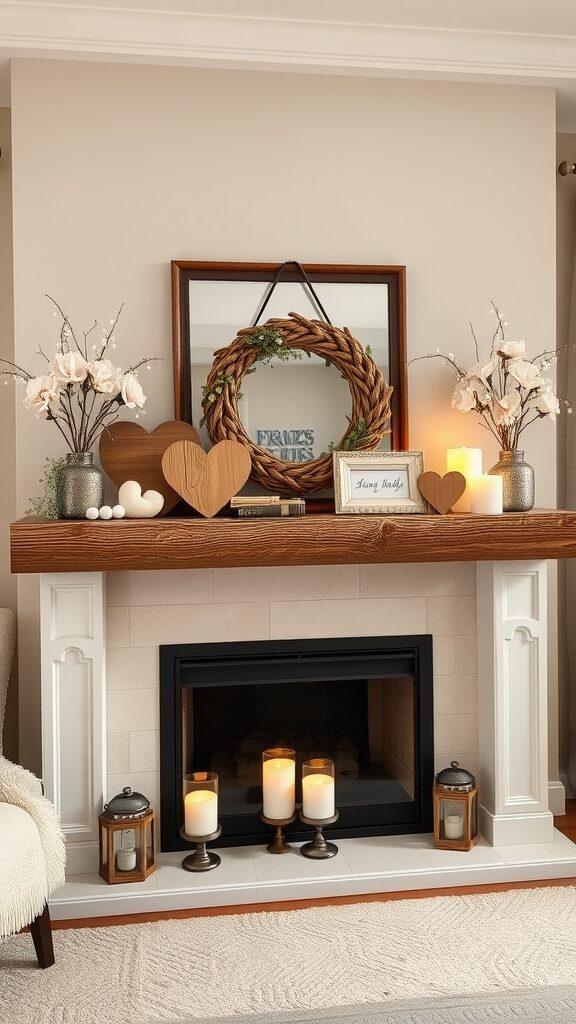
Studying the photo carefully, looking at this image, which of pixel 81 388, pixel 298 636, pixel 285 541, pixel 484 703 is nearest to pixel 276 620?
pixel 298 636

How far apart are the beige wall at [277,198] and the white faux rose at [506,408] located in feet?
0.50

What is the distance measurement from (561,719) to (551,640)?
505 mm

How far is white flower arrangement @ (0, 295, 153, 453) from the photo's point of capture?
2453 millimetres

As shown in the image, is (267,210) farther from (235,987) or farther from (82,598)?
(235,987)

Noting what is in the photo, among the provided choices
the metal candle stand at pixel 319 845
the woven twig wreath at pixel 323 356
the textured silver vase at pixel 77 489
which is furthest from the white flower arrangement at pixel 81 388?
the metal candle stand at pixel 319 845

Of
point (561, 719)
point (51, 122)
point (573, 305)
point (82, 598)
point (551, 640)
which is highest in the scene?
point (51, 122)

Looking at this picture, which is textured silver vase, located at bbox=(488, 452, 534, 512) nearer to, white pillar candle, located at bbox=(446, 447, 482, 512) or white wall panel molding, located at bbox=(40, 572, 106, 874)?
white pillar candle, located at bbox=(446, 447, 482, 512)

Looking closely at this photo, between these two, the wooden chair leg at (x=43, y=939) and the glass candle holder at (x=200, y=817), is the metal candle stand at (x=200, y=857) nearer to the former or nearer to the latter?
the glass candle holder at (x=200, y=817)

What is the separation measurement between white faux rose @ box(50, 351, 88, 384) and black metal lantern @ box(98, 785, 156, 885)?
3.99ft

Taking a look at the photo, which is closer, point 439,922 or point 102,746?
point 439,922

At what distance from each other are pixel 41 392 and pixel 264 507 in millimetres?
727

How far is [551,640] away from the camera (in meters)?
3.13

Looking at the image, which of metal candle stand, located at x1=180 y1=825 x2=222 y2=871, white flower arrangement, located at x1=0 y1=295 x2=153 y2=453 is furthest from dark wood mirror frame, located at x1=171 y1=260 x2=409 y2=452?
metal candle stand, located at x1=180 y1=825 x2=222 y2=871

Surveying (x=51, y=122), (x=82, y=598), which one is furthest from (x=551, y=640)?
(x=51, y=122)
